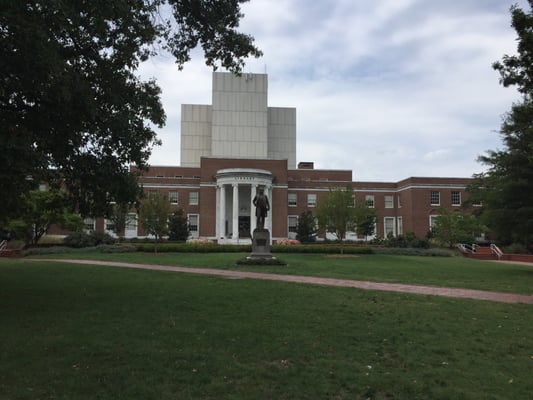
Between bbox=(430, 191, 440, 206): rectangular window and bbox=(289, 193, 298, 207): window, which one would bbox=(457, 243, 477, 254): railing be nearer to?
bbox=(430, 191, 440, 206): rectangular window

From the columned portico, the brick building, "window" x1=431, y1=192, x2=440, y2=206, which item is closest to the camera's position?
the columned portico

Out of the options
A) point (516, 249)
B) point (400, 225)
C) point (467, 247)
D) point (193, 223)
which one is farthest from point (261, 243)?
point (400, 225)

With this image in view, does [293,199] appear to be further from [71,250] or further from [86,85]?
[86,85]

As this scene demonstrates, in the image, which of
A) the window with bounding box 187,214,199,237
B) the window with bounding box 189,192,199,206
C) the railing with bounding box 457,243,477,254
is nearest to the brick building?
the window with bounding box 189,192,199,206

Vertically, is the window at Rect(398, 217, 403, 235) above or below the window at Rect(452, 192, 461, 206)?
below

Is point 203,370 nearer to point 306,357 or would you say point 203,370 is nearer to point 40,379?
point 306,357

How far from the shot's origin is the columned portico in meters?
52.8

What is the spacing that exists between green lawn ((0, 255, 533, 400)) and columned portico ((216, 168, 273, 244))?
40.0m

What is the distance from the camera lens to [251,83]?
71.7 meters

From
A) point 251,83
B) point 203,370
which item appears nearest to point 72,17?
point 203,370

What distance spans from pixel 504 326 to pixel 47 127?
10.0m

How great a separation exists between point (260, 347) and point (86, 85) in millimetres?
6540

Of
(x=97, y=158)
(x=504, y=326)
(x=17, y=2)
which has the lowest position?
(x=504, y=326)

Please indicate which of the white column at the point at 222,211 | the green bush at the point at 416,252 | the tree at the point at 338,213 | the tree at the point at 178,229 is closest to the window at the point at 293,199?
the white column at the point at 222,211
